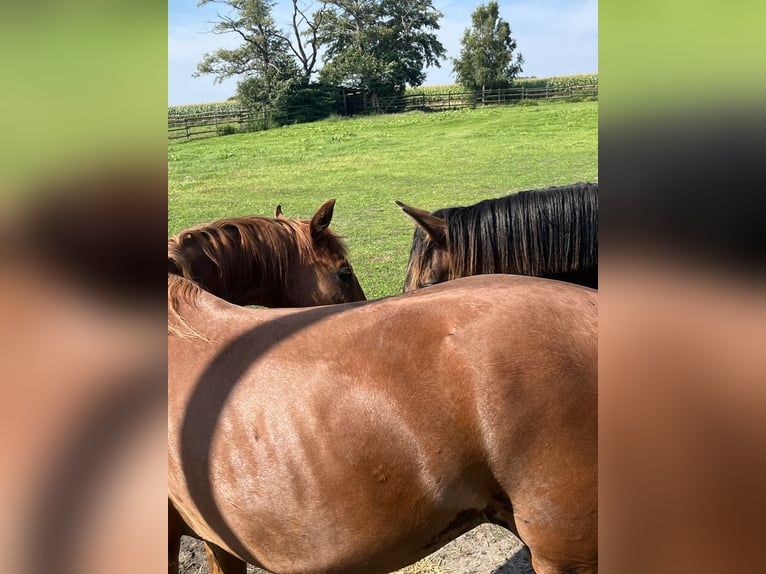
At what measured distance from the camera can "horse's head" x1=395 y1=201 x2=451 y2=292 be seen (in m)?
2.80

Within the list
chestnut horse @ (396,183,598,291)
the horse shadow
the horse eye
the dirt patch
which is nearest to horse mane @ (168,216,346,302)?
the horse eye

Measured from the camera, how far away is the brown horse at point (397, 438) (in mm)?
1444

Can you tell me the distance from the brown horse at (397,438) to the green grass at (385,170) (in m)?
4.41

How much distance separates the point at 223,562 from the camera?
2.16 m

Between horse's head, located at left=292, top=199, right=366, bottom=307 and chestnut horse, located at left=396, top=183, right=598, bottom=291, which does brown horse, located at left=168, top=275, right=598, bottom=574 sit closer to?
chestnut horse, located at left=396, top=183, right=598, bottom=291

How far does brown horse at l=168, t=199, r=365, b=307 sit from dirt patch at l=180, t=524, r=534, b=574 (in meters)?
1.22

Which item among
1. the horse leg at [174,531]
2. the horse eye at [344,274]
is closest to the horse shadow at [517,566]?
the horse leg at [174,531]

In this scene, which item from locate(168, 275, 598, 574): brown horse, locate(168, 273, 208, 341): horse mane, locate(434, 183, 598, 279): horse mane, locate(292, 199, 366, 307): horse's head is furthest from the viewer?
locate(292, 199, 366, 307): horse's head

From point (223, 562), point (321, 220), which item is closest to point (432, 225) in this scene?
point (321, 220)

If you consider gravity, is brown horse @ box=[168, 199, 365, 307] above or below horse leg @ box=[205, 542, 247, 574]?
above
